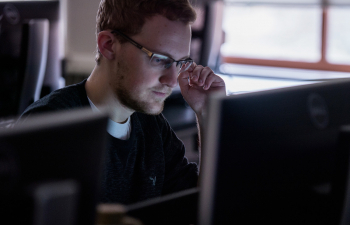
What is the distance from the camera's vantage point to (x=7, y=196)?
44 centimetres

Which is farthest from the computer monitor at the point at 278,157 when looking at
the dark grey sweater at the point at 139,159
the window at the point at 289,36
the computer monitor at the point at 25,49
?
the window at the point at 289,36

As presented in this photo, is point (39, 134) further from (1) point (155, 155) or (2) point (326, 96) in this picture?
(1) point (155, 155)

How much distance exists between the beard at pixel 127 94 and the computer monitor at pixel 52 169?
72 centimetres

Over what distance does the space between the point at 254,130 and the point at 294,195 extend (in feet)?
0.55

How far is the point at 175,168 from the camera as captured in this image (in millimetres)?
1386

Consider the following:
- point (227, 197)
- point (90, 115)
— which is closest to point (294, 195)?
point (227, 197)

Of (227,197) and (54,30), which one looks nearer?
(227,197)

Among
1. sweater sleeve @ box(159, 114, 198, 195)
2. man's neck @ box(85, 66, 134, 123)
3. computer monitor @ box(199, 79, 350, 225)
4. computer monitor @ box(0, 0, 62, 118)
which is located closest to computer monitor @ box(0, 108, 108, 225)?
computer monitor @ box(199, 79, 350, 225)

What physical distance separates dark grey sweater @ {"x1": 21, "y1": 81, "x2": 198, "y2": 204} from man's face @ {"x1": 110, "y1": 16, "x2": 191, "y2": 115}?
A: 99 mm

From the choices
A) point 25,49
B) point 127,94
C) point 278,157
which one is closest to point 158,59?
point 127,94

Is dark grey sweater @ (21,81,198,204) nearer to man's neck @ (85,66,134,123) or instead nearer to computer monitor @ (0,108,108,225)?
man's neck @ (85,66,134,123)

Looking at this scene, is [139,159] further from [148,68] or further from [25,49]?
[25,49]

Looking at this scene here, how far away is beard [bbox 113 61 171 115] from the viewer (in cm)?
127

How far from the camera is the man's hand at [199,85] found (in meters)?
1.43
